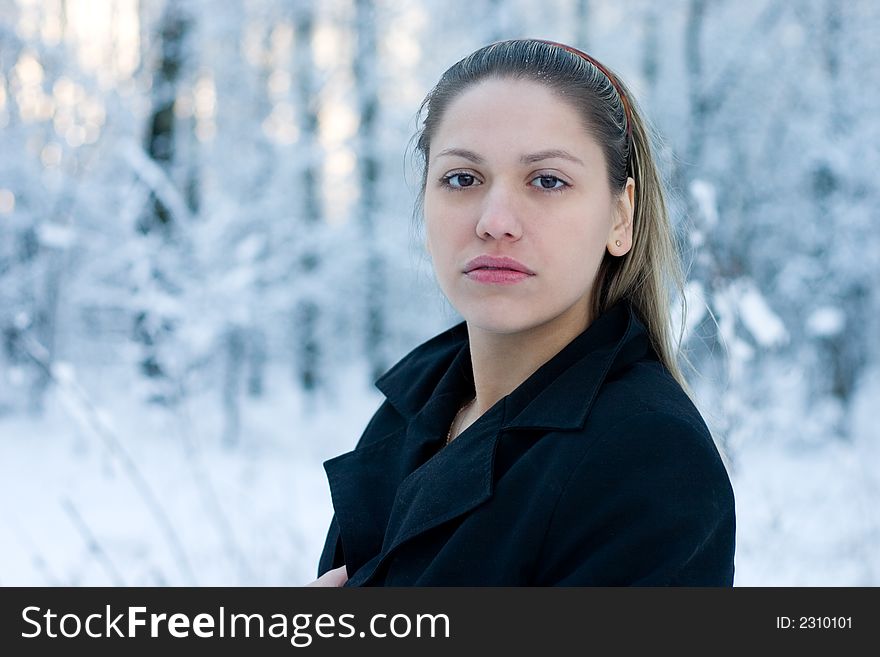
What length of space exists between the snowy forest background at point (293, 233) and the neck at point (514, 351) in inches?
143

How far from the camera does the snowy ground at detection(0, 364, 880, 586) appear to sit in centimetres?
456

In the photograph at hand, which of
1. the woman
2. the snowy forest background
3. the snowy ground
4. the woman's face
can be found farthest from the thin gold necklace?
the snowy forest background

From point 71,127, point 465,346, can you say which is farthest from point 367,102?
→ point 465,346

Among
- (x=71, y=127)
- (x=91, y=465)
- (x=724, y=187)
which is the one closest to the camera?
(x=91, y=465)

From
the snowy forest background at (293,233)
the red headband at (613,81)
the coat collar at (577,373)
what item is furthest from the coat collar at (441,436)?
the snowy forest background at (293,233)

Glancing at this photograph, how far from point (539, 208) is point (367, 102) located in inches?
429

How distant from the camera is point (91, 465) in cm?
831

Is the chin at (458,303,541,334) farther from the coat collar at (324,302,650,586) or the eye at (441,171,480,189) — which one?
the eye at (441,171,480,189)

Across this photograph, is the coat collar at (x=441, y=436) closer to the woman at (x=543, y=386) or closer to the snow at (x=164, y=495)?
the woman at (x=543, y=386)

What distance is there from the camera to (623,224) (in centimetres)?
155

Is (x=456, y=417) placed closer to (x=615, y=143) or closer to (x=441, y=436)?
(x=441, y=436)

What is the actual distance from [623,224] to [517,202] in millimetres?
279

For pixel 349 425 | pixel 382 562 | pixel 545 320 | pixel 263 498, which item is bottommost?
pixel 382 562
